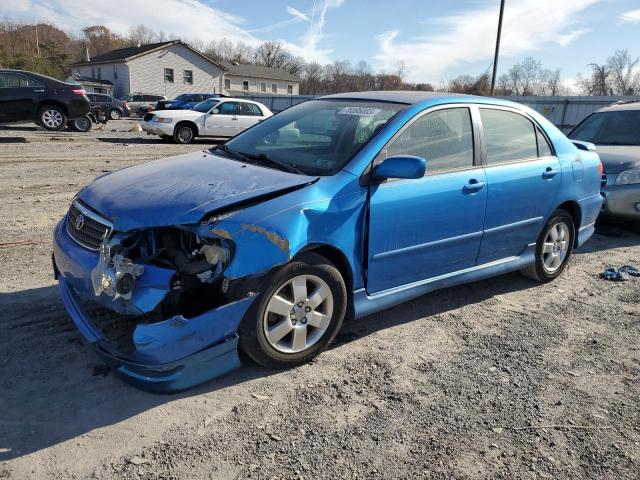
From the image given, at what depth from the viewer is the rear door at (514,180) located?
13.9ft

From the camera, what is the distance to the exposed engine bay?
2.78 m

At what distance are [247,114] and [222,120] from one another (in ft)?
3.23

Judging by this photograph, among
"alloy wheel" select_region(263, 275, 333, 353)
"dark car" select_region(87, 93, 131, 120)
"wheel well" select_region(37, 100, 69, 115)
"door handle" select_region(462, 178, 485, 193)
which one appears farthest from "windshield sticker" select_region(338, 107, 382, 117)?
"dark car" select_region(87, 93, 131, 120)

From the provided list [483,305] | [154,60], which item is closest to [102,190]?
[483,305]

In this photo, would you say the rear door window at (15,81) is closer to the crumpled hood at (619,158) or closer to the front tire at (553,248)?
the crumpled hood at (619,158)

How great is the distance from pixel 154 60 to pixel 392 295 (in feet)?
166

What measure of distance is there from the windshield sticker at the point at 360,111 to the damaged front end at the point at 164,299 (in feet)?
5.60

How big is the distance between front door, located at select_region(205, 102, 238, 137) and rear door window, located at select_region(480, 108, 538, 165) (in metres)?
13.6

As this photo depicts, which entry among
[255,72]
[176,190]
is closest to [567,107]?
[176,190]

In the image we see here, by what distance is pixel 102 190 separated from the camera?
3.36 m

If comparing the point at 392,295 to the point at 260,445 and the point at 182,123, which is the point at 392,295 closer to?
the point at 260,445

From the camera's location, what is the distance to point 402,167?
10.9ft

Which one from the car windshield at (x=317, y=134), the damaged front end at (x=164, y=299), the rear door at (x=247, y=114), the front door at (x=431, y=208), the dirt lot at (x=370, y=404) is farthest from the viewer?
the rear door at (x=247, y=114)

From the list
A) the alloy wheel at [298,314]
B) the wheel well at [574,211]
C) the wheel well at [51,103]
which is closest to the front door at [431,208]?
the alloy wheel at [298,314]
